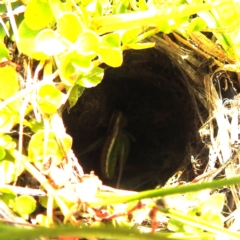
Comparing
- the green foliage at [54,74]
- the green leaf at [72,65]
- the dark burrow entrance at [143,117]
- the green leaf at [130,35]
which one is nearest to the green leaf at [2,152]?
the green foliage at [54,74]

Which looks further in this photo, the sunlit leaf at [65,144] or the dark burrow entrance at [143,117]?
the dark burrow entrance at [143,117]

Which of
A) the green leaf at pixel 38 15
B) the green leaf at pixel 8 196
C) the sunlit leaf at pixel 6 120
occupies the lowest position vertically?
the green leaf at pixel 8 196

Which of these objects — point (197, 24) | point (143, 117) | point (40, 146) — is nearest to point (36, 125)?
point (40, 146)

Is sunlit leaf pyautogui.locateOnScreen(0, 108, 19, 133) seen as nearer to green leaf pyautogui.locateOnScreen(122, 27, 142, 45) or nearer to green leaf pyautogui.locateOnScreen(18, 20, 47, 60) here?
green leaf pyautogui.locateOnScreen(18, 20, 47, 60)

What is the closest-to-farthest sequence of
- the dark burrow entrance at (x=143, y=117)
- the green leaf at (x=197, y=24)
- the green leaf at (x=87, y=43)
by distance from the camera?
the green leaf at (x=87, y=43)
the green leaf at (x=197, y=24)
the dark burrow entrance at (x=143, y=117)

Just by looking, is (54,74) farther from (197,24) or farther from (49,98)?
(197,24)

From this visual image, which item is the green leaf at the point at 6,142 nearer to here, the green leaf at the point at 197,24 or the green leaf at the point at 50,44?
the green leaf at the point at 50,44

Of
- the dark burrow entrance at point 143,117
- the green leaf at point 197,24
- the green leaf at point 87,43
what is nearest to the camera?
the green leaf at point 87,43
